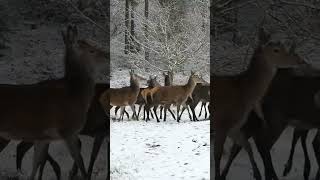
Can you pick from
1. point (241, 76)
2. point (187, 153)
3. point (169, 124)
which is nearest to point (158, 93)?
point (169, 124)

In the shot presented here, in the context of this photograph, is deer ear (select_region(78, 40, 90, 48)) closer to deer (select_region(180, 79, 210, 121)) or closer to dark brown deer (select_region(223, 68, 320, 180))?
dark brown deer (select_region(223, 68, 320, 180))

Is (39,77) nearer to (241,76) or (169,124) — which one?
(241,76)

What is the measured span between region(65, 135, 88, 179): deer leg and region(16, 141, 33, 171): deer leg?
338 mm

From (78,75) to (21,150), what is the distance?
32.0 inches

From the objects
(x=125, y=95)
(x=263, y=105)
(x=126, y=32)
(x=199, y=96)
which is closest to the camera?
(x=263, y=105)

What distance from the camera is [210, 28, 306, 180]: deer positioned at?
13.0ft

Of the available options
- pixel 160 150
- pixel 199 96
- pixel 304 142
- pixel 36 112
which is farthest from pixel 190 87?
pixel 36 112

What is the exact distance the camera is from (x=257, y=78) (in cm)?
399

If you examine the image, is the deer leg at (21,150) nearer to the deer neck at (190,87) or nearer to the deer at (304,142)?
the deer at (304,142)

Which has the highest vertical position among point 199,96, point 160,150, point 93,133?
point 199,96

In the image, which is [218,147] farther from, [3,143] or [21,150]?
[3,143]

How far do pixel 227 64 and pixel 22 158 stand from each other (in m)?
1.96

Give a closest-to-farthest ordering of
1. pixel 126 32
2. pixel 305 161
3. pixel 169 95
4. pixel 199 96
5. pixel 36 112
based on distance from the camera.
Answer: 1. pixel 36 112
2. pixel 305 161
3. pixel 169 95
4. pixel 199 96
5. pixel 126 32

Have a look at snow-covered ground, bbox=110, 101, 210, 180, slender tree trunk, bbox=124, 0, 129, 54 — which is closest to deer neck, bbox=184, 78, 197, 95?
snow-covered ground, bbox=110, 101, 210, 180
